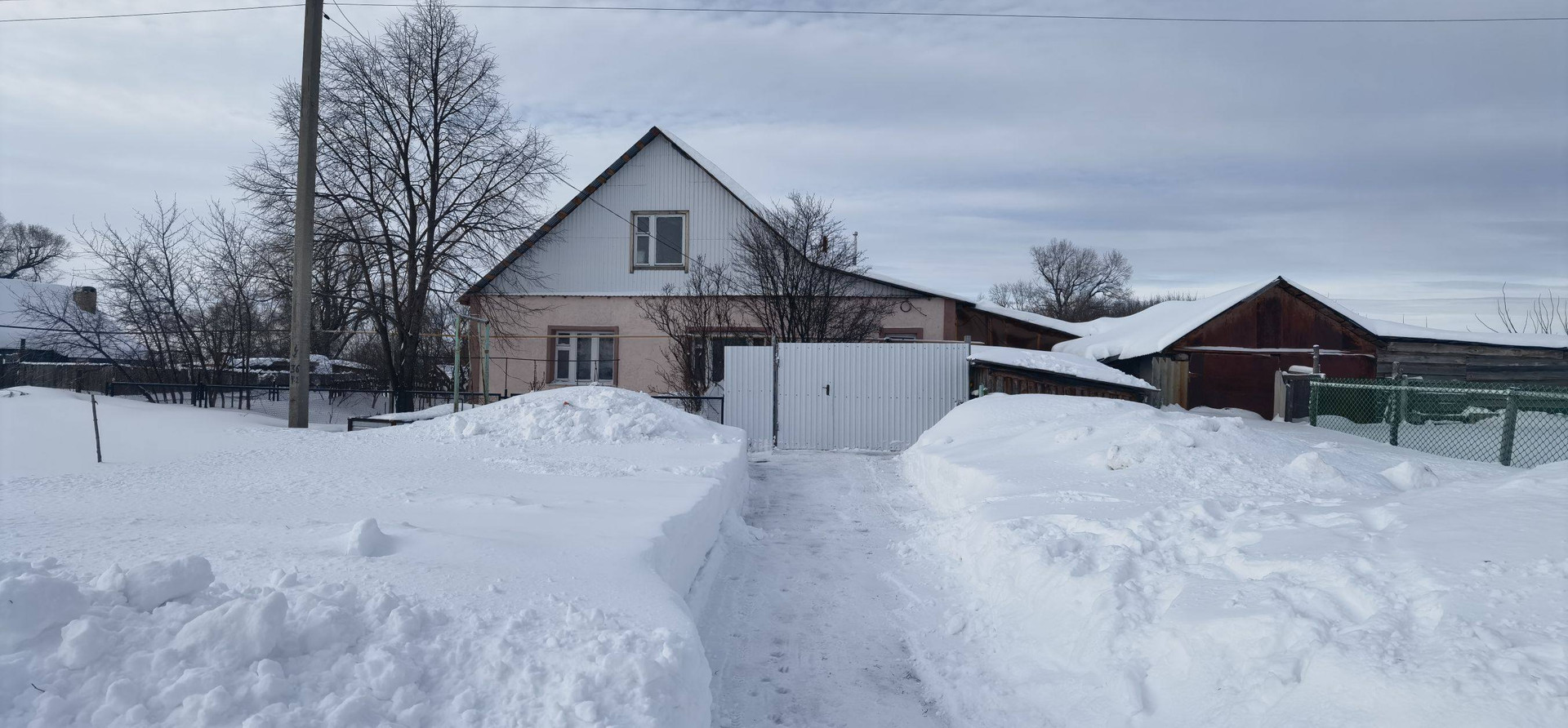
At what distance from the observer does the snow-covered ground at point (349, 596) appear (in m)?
2.81

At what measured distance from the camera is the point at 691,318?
19.6 meters

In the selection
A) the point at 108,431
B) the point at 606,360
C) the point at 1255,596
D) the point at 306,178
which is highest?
the point at 306,178

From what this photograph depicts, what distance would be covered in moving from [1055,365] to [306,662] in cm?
1390

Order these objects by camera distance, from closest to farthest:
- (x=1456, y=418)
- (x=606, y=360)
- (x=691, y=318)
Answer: (x=1456, y=418) → (x=691, y=318) → (x=606, y=360)

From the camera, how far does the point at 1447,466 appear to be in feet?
28.3

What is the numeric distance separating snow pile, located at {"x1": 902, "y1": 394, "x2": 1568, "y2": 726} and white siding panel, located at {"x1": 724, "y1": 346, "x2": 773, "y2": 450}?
8153mm

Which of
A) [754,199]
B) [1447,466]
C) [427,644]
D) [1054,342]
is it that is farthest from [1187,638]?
[1054,342]

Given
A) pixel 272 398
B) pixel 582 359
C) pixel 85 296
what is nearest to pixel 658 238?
pixel 582 359

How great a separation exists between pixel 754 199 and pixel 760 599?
16268mm

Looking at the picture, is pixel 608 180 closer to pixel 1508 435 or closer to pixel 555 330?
pixel 555 330

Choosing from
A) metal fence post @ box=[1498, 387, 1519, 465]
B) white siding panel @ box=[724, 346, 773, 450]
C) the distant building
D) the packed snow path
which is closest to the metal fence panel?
white siding panel @ box=[724, 346, 773, 450]

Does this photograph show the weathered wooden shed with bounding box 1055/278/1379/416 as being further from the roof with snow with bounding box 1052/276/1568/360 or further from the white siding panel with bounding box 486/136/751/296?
the white siding panel with bounding box 486/136/751/296

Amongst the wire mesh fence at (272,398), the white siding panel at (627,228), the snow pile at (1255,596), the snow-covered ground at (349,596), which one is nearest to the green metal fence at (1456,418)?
the snow pile at (1255,596)

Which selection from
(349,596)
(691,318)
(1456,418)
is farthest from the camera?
(691,318)
